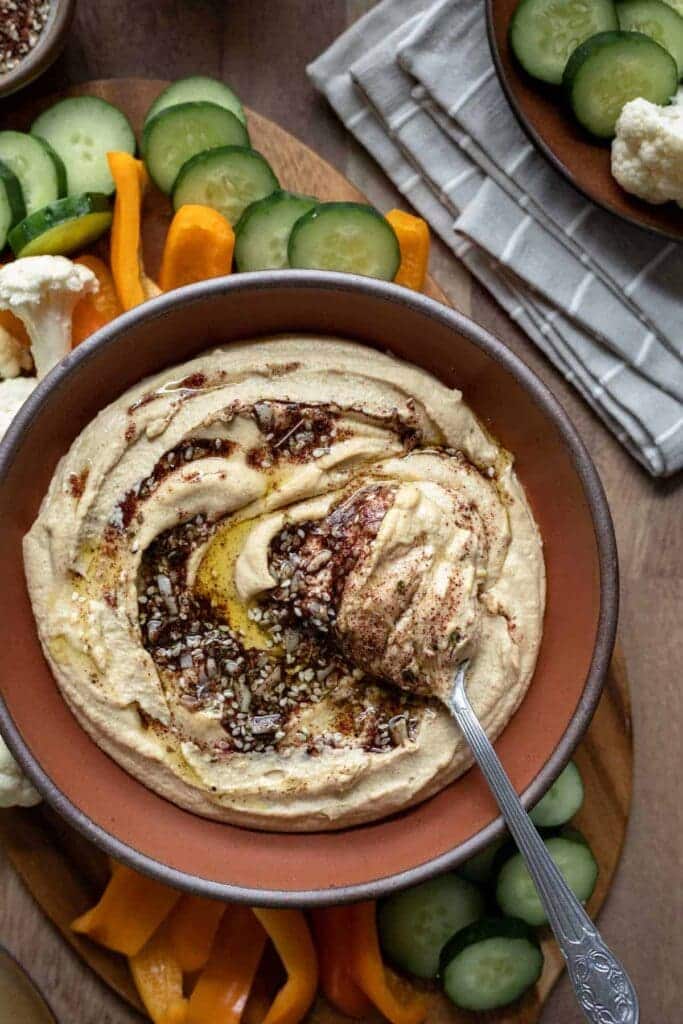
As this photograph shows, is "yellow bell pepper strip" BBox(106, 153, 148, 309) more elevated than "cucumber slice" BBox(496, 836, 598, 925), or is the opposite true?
"yellow bell pepper strip" BBox(106, 153, 148, 309)

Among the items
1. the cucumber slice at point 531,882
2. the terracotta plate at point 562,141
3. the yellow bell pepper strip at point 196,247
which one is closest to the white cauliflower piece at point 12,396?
the yellow bell pepper strip at point 196,247

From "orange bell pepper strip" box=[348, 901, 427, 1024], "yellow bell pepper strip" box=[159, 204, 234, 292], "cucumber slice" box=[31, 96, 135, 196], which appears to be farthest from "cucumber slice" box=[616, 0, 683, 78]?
"orange bell pepper strip" box=[348, 901, 427, 1024]

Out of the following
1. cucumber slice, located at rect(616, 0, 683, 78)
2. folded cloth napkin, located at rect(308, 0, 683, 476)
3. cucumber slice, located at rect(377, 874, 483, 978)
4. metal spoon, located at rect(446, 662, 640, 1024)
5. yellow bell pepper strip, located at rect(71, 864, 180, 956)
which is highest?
cucumber slice, located at rect(616, 0, 683, 78)

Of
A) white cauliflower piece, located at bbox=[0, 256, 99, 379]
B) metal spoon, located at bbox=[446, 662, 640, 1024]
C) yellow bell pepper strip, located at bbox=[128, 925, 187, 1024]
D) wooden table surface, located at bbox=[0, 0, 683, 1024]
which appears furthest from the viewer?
wooden table surface, located at bbox=[0, 0, 683, 1024]

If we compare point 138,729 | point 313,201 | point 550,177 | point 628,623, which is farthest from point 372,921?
point 550,177

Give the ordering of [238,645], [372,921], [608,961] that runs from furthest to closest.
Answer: [372,921] → [238,645] → [608,961]

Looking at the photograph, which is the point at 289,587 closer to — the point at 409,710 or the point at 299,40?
the point at 409,710

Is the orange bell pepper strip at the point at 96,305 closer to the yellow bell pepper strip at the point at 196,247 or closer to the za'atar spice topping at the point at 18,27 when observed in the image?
the yellow bell pepper strip at the point at 196,247

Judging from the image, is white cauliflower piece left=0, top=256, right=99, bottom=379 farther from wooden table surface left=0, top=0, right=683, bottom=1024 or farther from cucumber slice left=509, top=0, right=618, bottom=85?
cucumber slice left=509, top=0, right=618, bottom=85
